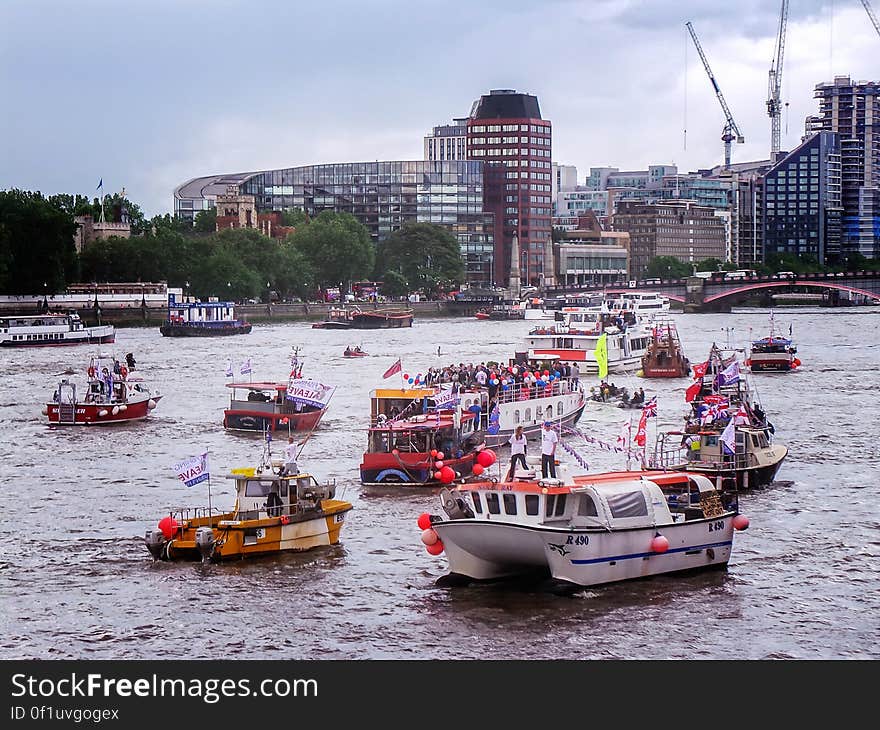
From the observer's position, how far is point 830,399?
5953 cm

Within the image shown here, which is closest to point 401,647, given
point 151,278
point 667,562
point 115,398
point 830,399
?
point 667,562

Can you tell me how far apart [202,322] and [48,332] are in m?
14.9

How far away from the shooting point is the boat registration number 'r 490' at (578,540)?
79.8 feet

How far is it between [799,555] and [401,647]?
9.46 metres

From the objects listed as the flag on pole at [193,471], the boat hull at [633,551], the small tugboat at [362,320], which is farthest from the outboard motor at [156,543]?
the small tugboat at [362,320]

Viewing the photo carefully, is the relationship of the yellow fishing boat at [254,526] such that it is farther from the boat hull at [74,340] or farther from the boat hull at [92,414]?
the boat hull at [74,340]

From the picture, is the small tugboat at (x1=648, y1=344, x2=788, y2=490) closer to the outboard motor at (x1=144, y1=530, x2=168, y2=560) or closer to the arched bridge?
the outboard motor at (x1=144, y1=530, x2=168, y2=560)

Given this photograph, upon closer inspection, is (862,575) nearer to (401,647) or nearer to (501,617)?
(501,617)

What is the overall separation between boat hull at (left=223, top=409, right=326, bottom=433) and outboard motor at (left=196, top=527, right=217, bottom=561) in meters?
18.5

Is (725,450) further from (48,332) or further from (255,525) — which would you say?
Answer: (48,332)

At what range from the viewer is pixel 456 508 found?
83.2 feet

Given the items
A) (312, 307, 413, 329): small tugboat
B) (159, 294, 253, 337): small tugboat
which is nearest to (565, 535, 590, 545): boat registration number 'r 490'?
(159, 294, 253, 337): small tugboat

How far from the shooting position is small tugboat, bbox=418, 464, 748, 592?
A: 24.5m

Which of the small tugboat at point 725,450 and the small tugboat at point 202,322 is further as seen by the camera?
the small tugboat at point 202,322
